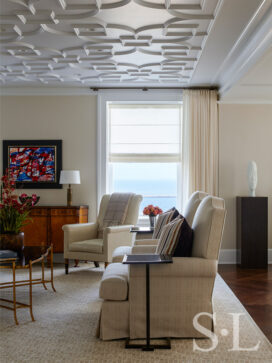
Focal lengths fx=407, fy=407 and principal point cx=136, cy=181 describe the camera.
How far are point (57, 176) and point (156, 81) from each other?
2204 mm

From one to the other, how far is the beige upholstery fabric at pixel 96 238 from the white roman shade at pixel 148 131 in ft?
3.64

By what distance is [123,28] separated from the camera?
13.5 feet

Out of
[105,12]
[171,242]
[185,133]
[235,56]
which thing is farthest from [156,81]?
[171,242]

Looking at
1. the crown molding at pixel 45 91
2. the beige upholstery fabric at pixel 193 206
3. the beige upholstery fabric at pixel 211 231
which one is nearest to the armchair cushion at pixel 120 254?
the beige upholstery fabric at pixel 193 206

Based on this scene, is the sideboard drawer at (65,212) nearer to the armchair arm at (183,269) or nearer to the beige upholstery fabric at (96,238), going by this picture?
the beige upholstery fabric at (96,238)

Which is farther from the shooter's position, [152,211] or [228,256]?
[228,256]

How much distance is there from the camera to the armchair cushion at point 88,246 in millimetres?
5258

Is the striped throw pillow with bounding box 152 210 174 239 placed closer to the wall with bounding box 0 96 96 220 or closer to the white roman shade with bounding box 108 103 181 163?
the wall with bounding box 0 96 96 220

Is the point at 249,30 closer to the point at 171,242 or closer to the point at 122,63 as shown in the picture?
the point at 122,63

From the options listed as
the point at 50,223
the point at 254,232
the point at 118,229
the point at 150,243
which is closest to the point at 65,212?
the point at 50,223

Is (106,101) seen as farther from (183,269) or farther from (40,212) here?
(183,269)

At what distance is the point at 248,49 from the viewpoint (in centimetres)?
442

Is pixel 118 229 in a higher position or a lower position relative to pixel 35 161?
lower

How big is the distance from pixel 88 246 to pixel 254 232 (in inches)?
99.6
